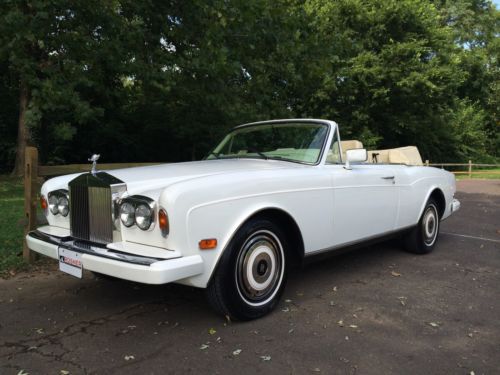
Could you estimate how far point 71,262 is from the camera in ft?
11.5

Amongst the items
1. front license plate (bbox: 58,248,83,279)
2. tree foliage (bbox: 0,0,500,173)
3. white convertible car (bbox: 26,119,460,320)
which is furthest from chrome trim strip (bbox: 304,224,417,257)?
tree foliage (bbox: 0,0,500,173)

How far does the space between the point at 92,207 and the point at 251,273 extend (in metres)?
1.33

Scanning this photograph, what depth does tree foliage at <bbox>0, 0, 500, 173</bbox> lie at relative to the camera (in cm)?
987

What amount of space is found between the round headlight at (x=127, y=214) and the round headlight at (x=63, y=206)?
86 centimetres

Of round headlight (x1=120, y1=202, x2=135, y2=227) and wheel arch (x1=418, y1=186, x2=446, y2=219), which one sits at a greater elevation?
round headlight (x1=120, y1=202, x2=135, y2=227)

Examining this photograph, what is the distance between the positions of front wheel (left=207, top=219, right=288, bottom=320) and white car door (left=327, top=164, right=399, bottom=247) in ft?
2.60

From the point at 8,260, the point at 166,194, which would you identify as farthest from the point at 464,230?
the point at 8,260

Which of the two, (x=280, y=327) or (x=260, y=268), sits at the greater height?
(x=260, y=268)

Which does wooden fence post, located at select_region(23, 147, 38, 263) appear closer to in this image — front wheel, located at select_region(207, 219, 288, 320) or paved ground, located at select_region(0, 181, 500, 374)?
paved ground, located at select_region(0, 181, 500, 374)

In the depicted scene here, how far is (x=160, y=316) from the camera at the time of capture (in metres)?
3.79

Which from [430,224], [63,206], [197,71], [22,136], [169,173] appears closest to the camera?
[169,173]

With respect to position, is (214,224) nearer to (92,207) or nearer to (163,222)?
(163,222)

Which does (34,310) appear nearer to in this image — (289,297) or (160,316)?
(160,316)

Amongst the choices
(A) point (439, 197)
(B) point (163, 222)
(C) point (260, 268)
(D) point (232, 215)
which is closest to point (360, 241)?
(C) point (260, 268)
